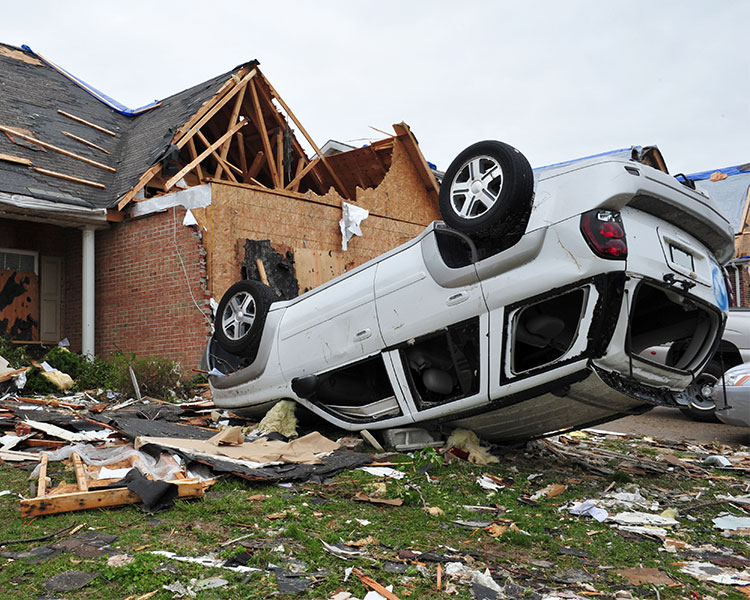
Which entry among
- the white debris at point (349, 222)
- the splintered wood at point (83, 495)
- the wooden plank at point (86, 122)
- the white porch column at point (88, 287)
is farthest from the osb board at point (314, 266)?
the splintered wood at point (83, 495)

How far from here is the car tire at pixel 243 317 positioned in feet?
24.3

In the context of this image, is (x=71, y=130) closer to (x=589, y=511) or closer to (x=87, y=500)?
(x=87, y=500)

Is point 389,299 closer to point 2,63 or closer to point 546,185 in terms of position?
point 546,185

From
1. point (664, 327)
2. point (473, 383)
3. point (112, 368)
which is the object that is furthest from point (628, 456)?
point (112, 368)

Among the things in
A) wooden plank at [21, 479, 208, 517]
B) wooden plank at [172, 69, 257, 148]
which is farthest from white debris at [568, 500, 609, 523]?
wooden plank at [172, 69, 257, 148]

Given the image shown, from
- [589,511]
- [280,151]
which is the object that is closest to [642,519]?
[589,511]

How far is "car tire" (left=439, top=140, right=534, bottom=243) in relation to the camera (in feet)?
17.1

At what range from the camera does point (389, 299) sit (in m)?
6.20

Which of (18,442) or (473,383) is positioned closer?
(473,383)

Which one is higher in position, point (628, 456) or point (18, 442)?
point (18, 442)

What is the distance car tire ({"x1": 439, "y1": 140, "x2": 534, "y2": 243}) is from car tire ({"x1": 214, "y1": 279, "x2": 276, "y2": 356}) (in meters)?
2.61

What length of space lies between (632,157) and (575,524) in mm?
2806

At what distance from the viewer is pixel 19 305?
14.1 m

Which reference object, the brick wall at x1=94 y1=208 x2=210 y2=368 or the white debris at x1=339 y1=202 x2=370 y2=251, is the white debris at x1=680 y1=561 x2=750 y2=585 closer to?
the brick wall at x1=94 y1=208 x2=210 y2=368
